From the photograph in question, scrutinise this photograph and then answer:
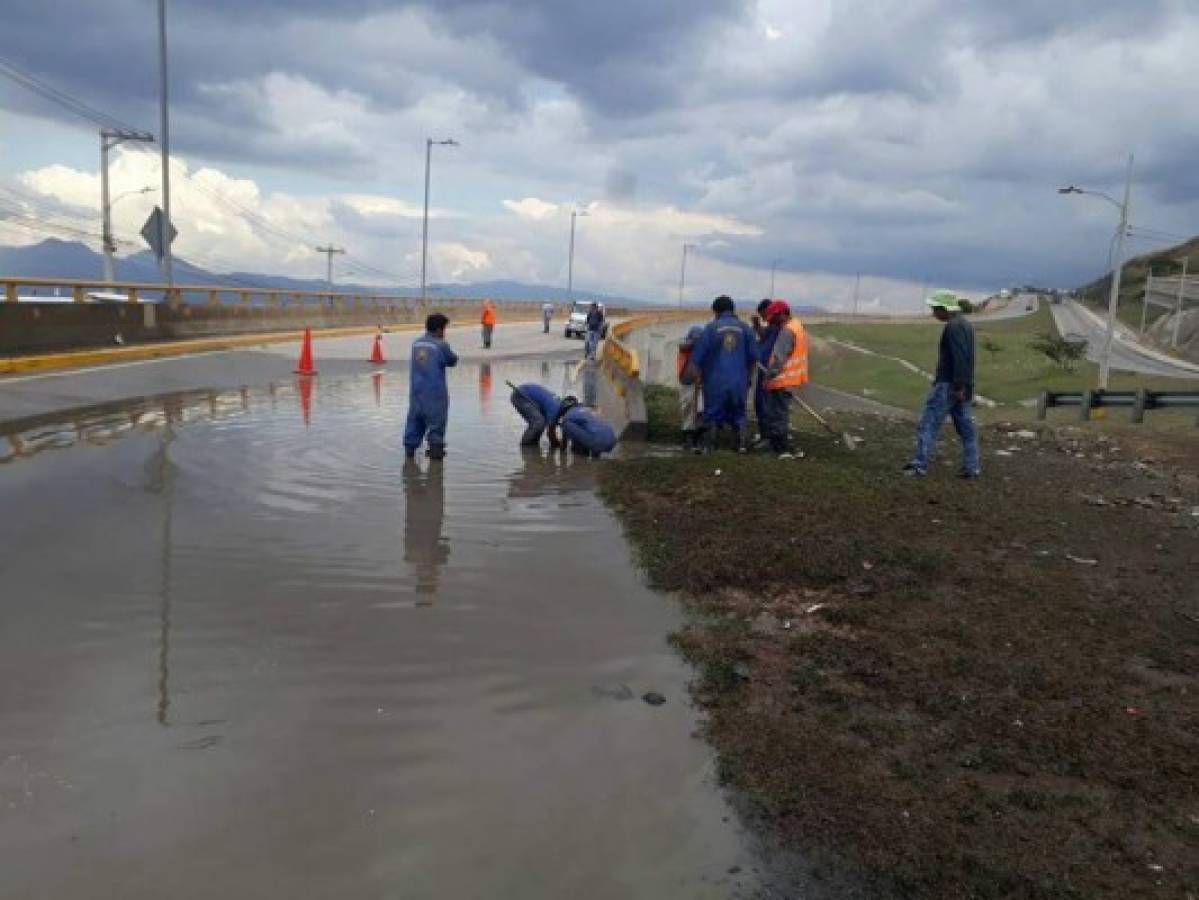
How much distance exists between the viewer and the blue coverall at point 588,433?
1090 centimetres

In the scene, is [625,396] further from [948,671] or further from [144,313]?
[144,313]

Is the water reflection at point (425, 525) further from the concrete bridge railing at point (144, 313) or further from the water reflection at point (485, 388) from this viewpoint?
the concrete bridge railing at point (144, 313)

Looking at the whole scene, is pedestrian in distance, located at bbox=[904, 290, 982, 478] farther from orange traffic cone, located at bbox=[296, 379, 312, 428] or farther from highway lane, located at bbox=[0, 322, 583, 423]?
highway lane, located at bbox=[0, 322, 583, 423]

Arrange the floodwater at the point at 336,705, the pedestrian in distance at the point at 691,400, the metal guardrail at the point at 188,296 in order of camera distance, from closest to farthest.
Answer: the floodwater at the point at 336,705 < the pedestrian in distance at the point at 691,400 < the metal guardrail at the point at 188,296

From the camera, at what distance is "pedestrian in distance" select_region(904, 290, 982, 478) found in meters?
9.23

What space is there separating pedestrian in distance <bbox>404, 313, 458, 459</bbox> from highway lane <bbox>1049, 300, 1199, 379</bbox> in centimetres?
3652

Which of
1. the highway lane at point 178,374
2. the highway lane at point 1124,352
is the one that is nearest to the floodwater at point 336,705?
the highway lane at point 178,374

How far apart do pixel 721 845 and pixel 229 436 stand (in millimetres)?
9002

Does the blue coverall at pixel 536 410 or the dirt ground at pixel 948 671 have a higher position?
the blue coverall at pixel 536 410

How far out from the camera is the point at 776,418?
35.2 feet

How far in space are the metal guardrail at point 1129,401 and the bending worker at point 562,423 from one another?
1163 cm

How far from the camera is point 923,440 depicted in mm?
9516

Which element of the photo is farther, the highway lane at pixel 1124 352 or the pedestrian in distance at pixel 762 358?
the highway lane at pixel 1124 352

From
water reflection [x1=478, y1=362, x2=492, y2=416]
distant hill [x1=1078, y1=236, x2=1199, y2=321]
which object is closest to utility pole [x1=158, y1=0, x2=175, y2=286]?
water reflection [x1=478, y1=362, x2=492, y2=416]
